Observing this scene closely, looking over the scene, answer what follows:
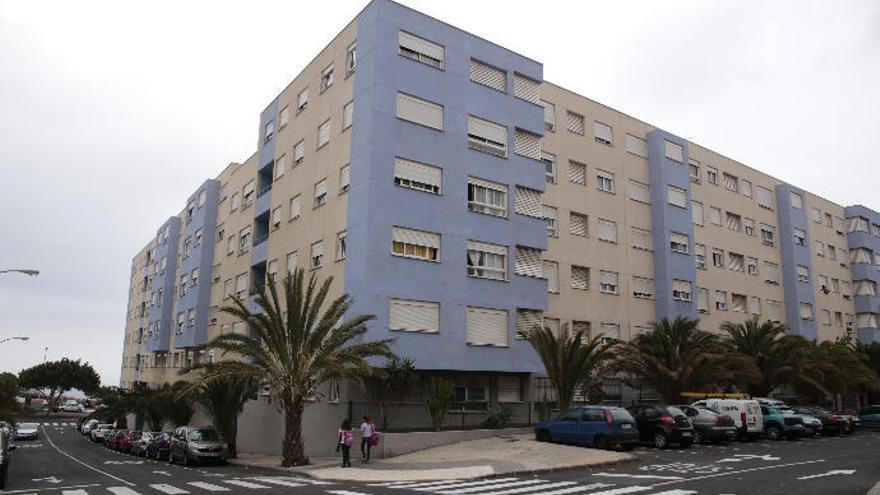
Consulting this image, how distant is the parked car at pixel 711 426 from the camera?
1056 inches

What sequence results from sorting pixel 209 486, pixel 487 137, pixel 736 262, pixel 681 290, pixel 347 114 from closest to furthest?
pixel 209 486
pixel 347 114
pixel 487 137
pixel 681 290
pixel 736 262

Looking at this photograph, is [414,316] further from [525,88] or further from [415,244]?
[525,88]

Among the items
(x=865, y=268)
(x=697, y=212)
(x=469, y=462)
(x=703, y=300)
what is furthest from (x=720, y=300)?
(x=469, y=462)

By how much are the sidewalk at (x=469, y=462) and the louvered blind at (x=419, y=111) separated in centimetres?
1408

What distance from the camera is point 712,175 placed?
48438mm

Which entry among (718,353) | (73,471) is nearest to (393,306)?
(73,471)

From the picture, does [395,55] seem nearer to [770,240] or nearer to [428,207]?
[428,207]

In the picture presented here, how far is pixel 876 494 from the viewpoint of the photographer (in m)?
12.7

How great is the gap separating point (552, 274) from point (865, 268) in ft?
134

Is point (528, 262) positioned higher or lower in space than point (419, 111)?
lower

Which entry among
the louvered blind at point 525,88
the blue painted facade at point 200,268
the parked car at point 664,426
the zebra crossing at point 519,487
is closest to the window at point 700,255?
the louvered blind at point 525,88

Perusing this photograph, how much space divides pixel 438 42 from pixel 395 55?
9.12 feet

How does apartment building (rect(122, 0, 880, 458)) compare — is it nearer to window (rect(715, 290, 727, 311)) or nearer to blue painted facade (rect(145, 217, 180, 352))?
window (rect(715, 290, 727, 311))

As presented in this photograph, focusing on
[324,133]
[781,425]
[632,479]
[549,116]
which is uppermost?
[549,116]
